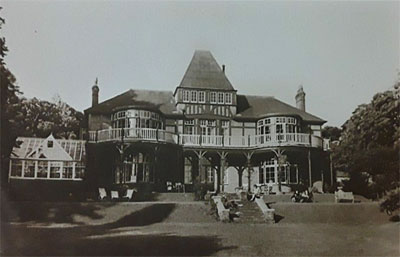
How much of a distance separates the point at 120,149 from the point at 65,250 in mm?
2465

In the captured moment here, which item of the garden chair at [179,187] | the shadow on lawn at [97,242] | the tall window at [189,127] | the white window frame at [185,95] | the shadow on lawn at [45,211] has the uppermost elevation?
the white window frame at [185,95]

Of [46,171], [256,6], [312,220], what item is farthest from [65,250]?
[256,6]

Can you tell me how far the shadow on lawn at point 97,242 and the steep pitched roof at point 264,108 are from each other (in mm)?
3478

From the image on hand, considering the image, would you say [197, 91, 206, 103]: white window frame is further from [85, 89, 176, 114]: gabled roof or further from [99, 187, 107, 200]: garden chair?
[99, 187, 107, 200]: garden chair

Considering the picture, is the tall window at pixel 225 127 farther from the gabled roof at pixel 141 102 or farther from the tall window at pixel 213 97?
the gabled roof at pixel 141 102

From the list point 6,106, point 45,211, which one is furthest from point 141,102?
point 45,211

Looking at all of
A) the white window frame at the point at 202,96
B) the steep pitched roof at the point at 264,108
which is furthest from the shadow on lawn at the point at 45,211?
the steep pitched roof at the point at 264,108

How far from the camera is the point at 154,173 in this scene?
9133mm

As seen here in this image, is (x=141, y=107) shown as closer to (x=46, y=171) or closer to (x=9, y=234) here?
(x=46, y=171)

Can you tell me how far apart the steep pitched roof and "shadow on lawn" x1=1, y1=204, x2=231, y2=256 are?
348cm

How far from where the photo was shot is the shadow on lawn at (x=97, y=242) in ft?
22.4

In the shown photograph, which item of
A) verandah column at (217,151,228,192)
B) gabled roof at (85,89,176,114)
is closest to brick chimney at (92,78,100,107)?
gabled roof at (85,89,176,114)

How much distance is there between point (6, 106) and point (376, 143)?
6.47 meters

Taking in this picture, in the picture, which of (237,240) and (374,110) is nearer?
(237,240)
